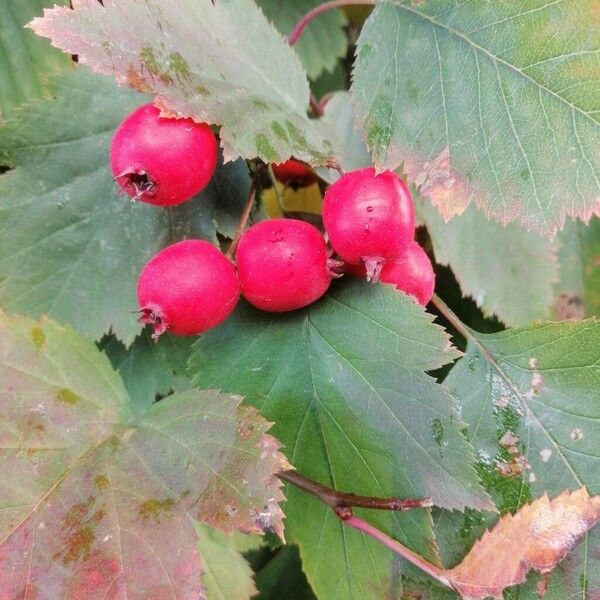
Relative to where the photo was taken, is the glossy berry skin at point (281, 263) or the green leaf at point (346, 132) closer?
the glossy berry skin at point (281, 263)

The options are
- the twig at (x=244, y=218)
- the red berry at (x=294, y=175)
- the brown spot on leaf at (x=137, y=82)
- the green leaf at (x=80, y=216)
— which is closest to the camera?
the brown spot on leaf at (x=137, y=82)

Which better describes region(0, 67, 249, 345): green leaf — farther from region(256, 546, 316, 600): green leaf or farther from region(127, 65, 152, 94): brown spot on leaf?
region(256, 546, 316, 600): green leaf

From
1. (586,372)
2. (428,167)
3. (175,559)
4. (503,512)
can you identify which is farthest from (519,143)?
(175,559)

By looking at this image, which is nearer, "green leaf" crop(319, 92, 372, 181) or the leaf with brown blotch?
the leaf with brown blotch

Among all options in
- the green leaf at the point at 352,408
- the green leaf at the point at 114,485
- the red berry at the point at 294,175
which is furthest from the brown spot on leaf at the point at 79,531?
the red berry at the point at 294,175

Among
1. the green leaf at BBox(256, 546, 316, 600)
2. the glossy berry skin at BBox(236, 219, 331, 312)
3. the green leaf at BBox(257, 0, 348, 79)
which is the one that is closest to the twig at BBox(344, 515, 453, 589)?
the glossy berry skin at BBox(236, 219, 331, 312)

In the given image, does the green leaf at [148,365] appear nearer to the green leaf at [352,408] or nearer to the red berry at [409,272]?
the green leaf at [352,408]

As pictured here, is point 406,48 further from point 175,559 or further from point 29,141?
point 175,559
